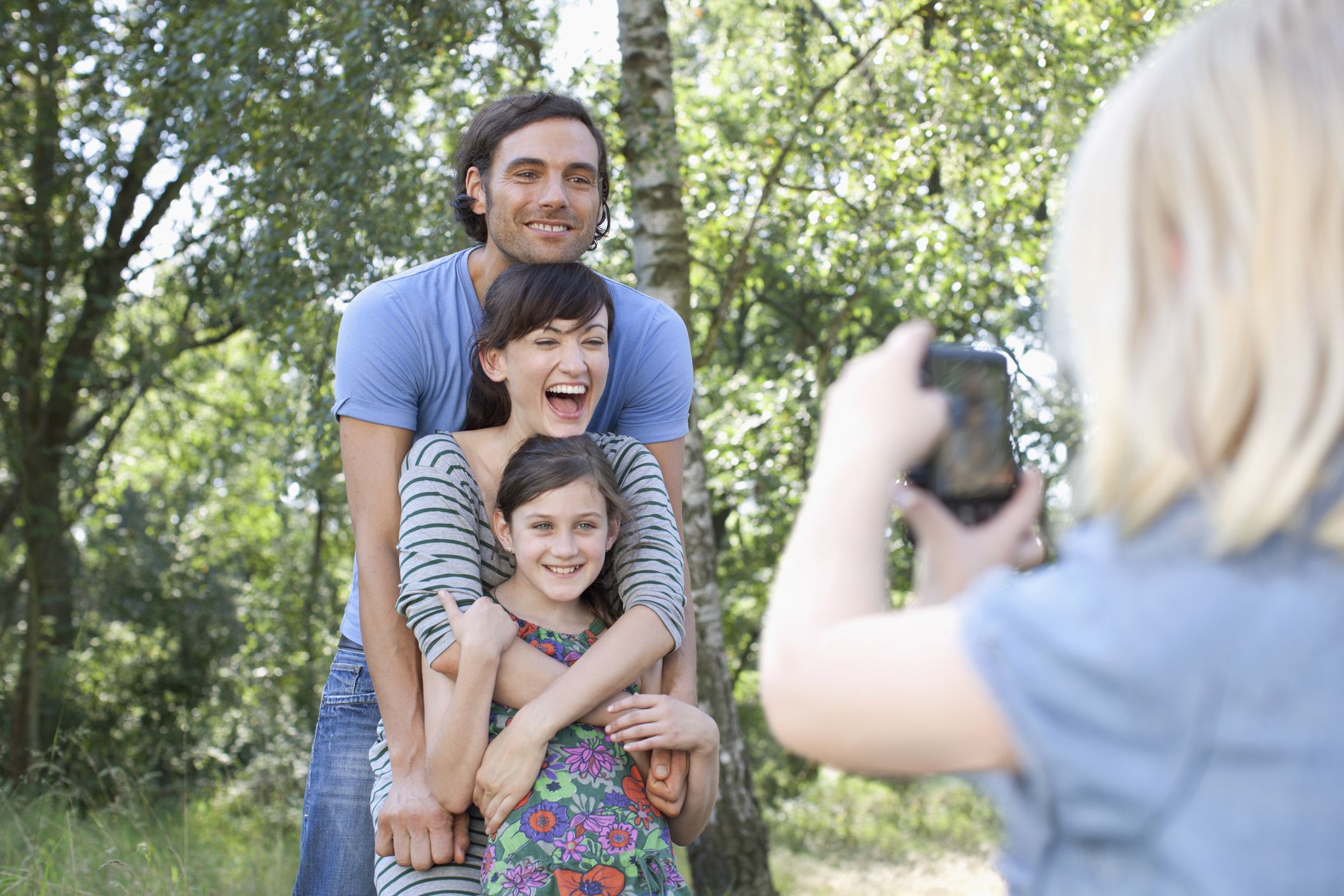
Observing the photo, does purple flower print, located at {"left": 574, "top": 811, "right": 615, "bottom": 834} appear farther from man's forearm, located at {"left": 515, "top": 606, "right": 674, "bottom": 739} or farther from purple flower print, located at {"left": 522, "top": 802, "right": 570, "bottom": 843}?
man's forearm, located at {"left": 515, "top": 606, "right": 674, "bottom": 739}

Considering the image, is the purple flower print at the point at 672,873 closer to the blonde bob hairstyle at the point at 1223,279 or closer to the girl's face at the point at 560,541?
the girl's face at the point at 560,541

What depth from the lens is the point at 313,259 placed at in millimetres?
6195

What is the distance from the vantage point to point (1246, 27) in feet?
3.33

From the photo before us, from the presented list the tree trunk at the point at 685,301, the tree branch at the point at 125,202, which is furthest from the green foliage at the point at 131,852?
the tree branch at the point at 125,202

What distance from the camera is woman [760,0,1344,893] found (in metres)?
0.92

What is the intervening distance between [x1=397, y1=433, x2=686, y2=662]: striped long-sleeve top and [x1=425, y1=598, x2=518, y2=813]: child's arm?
61mm

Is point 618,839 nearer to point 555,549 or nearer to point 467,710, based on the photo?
point 467,710

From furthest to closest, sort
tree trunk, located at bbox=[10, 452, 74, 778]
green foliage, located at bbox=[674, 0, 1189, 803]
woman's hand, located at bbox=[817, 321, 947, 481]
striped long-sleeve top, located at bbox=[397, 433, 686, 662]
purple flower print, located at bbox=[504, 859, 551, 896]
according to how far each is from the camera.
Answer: tree trunk, located at bbox=[10, 452, 74, 778]
green foliage, located at bbox=[674, 0, 1189, 803]
striped long-sleeve top, located at bbox=[397, 433, 686, 662]
purple flower print, located at bbox=[504, 859, 551, 896]
woman's hand, located at bbox=[817, 321, 947, 481]

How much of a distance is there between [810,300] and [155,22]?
7175 mm

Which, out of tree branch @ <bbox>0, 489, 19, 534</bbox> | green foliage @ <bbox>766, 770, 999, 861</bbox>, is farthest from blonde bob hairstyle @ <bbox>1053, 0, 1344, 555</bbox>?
tree branch @ <bbox>0, 489, 19, 534</bbox>

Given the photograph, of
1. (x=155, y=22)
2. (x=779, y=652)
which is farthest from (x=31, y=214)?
(x=779, y=652)

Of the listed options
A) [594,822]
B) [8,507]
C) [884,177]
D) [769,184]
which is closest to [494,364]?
[594,822]

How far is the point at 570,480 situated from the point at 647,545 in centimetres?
23

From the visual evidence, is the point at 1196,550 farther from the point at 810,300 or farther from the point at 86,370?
the point at 810,300
